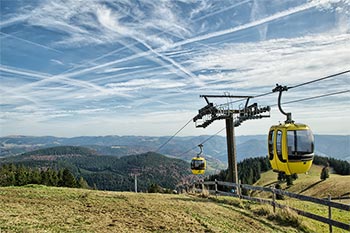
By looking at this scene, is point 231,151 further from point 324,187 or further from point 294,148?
point 324,187

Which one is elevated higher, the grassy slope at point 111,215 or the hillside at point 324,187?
the grassy slope at point 111,215

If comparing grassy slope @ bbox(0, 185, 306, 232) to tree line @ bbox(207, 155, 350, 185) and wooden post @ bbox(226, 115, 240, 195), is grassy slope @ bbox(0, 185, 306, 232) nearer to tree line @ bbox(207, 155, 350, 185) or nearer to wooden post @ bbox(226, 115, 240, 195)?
wooden post @ bbox(226, 115, 240, 195)

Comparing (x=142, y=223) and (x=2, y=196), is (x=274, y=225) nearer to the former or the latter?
(x=142, y=223)

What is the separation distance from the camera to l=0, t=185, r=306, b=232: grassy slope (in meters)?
10.4

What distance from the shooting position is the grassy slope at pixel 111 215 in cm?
1037

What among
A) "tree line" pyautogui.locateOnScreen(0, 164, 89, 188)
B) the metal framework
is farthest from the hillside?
"tree line" pyautogui.locateOnScreen(0, 164, 89, 188)

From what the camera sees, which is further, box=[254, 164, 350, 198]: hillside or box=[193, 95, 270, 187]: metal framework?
box=[254, 164, 350, 198]: hillside

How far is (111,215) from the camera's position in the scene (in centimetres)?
1220

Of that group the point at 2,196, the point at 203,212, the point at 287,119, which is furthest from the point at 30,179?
the point at 287,119

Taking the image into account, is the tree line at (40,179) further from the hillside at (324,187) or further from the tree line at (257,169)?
the hillside at (324,187)

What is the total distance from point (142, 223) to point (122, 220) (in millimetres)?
831

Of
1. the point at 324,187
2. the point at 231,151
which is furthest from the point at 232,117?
the point at 324,187

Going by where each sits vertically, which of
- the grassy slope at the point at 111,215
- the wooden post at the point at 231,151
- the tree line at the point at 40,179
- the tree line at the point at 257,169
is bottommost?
the tree line at the point at 257,169

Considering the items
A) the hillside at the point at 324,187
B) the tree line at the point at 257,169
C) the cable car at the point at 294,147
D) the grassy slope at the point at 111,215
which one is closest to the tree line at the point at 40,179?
the tree line at the point at 257,169
